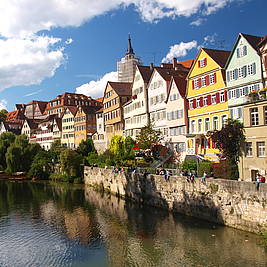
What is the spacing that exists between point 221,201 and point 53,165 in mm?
45916

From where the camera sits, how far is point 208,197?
24.8 metres

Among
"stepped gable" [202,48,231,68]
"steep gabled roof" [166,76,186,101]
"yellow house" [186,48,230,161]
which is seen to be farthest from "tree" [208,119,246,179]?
"steep gabled roof" [166,76,186,101]

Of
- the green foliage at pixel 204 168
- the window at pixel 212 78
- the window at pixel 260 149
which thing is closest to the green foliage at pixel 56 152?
the window at pixel 212 78

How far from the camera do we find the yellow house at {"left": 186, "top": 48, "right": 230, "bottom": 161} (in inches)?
1357

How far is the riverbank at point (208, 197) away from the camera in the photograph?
20734 mm

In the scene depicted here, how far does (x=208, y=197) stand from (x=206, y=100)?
14.6 meters

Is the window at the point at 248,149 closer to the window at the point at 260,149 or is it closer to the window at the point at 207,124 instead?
the window at the point at 260,149

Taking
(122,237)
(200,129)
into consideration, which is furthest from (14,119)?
(122,237)

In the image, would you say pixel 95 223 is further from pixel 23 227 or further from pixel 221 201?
pixel 221 201

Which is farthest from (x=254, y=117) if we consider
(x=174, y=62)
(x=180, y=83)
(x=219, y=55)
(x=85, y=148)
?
(x=85, y=148)

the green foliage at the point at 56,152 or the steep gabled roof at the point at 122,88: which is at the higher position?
the steep gabled roof at the point at 122,88

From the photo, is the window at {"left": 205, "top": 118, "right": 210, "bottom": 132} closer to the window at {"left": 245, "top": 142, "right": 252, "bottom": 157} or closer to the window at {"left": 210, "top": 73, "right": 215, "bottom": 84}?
the window at {"left": 210, "top": 73, "right": 215, "bottom": 84}

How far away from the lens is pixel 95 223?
28.2 metres

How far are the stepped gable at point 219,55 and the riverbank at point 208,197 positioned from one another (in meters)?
13.7
